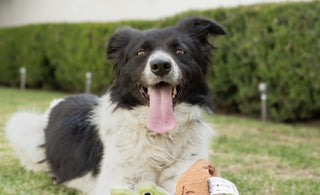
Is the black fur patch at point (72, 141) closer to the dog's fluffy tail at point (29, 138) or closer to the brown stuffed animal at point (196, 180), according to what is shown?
the dog's fluffy tail at point (29, 138)

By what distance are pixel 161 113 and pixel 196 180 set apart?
657 millimetres

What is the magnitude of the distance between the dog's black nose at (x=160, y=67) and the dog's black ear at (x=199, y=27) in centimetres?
74

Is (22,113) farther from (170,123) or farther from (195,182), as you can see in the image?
(195,182)

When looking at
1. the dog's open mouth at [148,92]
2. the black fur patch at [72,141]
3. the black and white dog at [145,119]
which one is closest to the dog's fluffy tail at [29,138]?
the black fur patch at [72,141]

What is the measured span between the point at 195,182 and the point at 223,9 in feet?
27.5

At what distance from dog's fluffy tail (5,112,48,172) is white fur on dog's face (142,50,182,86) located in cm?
190

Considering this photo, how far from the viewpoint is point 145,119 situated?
128 inches

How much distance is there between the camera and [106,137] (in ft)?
11.0

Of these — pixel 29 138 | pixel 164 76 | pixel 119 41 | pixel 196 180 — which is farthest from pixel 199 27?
pixel 29 138

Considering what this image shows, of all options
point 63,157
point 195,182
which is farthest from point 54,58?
point 195,182

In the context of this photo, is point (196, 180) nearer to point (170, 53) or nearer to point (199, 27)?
point (170, 53)

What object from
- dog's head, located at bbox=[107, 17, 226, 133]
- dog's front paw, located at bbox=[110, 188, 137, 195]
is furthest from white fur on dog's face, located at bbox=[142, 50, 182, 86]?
dog's front paw, located at bbox=[110, 188, 137, 195]

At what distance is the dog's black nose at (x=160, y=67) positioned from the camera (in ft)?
9.64

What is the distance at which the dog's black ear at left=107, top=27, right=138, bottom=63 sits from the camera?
3611 millimetres
